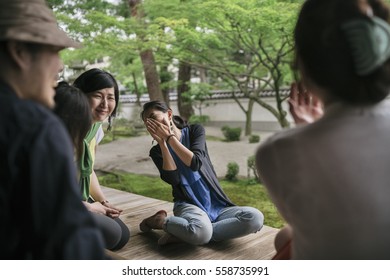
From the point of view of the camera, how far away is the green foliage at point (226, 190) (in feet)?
11.9

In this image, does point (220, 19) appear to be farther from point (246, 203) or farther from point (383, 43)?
point (383, 43)

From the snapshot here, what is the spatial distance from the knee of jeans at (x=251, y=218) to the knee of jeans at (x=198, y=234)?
224mm

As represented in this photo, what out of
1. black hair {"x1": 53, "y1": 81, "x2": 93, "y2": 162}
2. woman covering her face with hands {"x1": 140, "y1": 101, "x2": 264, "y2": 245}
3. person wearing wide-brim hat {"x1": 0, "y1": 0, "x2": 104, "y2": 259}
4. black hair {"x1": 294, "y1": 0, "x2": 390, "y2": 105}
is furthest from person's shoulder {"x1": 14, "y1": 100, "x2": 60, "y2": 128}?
woman covering her face with hands {"x1": 140, "y1": 101, "x2": 264, "y2": 245}

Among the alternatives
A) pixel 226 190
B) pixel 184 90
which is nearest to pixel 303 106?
→ pixel 226 190

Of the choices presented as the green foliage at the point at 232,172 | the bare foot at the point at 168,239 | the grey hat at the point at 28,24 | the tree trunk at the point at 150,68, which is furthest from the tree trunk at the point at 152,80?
the grey hat at the point at 28,24

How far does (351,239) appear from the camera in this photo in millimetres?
892

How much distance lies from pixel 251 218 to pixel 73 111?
1278 millimetres

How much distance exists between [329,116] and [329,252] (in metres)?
0.36

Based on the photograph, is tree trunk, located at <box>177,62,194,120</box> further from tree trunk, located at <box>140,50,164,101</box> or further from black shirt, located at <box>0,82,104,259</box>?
black shirt, located at <box>0,82,104,259</box>

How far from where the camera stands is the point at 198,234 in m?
2.20

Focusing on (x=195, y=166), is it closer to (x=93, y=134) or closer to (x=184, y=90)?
(x=93, y=134)

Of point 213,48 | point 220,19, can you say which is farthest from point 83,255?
point 213,48
